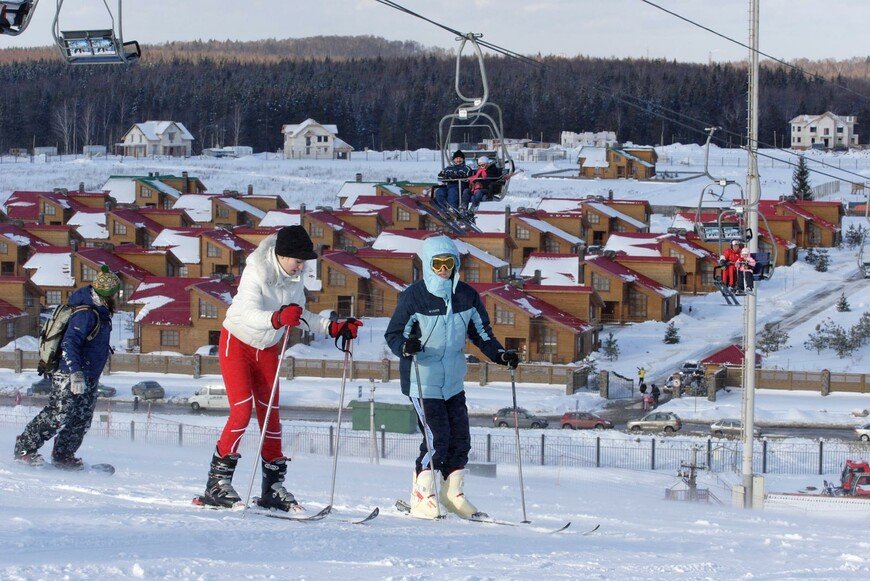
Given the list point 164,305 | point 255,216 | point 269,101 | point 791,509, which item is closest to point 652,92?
point 269,101

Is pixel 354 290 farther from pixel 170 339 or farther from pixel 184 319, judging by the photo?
pixel 170 339

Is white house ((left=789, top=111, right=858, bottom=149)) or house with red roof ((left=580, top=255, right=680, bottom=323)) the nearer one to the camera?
house with red roof ((left=580, top=255, right=680, bottom=323))

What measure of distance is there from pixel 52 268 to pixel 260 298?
38619mm

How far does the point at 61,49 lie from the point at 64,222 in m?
54.8

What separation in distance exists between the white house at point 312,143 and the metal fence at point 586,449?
83317 mm

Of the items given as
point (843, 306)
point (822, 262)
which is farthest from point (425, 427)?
point (822, 262)

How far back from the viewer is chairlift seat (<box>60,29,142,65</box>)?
Answer: 877cm

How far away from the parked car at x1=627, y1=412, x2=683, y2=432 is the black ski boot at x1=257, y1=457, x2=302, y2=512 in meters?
21.1

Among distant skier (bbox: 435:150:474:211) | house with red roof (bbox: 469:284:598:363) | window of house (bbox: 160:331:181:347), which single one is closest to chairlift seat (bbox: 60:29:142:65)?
distant skier (bbox: 435:150:474:211)

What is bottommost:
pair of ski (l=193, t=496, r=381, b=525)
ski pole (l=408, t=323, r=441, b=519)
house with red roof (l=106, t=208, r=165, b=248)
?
pair of ski (l=193, t=496, r=381, b=525)

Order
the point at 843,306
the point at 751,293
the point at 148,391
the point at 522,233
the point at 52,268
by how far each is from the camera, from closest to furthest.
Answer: the point at 751,293
the point at 148,391
the point at 843,306
the point at 52,268
the point at 522,233

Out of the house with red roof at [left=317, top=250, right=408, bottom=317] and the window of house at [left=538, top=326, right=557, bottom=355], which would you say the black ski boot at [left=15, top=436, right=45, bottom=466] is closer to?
the window of house at [left=538, top=326, right=557, bottom=355]

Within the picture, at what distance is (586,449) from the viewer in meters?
23.5

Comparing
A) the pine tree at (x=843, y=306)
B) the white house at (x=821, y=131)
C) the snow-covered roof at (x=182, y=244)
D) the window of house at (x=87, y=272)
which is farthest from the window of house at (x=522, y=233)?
the white house at (x=821, y=131)
